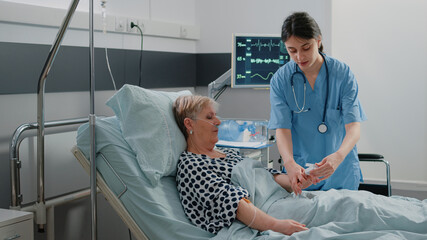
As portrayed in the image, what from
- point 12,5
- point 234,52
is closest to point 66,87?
point 12,5

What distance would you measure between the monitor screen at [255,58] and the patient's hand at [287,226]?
1524mm

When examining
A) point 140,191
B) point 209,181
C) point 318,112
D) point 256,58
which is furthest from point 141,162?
point 256,58

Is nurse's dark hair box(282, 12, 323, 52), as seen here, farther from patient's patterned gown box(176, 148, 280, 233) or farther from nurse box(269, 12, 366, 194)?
patient's patterned gown box(176, 148, 280, 233)

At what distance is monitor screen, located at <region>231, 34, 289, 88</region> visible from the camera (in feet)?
10.5

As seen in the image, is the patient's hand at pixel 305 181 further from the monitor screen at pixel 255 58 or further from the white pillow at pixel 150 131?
the monitor screen at pixel 255 58

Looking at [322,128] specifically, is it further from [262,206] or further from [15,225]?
[15,225]

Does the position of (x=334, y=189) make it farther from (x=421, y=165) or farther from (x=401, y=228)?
(x=421, y=165)

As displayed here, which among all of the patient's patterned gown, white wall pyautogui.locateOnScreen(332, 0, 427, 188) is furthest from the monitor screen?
the patient's patterned gown

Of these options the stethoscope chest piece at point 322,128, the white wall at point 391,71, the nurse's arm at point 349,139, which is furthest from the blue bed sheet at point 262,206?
the white wall at point 391,71

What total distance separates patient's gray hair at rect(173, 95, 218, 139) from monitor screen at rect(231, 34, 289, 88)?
1004 mm

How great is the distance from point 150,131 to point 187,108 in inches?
8.4

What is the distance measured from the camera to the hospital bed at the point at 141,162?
6.26 ft

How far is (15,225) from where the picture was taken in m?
1.90

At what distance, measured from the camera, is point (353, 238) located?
1.67m
